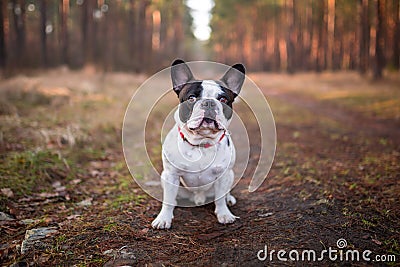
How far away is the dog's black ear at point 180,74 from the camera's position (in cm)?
363

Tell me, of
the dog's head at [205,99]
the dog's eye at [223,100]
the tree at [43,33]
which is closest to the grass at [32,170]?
the dog's head at [205,99]

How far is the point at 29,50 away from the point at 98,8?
23.3 ft

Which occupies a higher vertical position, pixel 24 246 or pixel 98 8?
pixel 98 8

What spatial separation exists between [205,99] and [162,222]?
135 centimetres

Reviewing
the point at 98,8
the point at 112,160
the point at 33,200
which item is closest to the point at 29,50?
the point at 98,8

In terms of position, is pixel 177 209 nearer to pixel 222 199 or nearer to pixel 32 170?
pixel 222 199

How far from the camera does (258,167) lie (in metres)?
5.61

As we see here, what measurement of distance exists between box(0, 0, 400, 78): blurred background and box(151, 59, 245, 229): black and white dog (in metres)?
12.1

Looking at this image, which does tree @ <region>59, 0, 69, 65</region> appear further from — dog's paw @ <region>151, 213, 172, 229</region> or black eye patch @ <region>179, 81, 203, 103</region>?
dog's paw @ <region>151, 213, 172, 229</region>

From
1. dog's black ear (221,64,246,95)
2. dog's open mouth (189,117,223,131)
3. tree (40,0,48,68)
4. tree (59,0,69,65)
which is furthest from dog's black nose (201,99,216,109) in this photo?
tree (59,0,69,65)

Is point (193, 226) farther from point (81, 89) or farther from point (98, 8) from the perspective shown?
point (98, 8)

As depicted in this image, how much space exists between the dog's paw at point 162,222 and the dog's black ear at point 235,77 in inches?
62.0

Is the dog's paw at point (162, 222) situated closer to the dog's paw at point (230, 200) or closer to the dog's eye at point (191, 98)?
the dog's paw at point (230, 200)

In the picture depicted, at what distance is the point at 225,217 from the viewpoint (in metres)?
3.61
